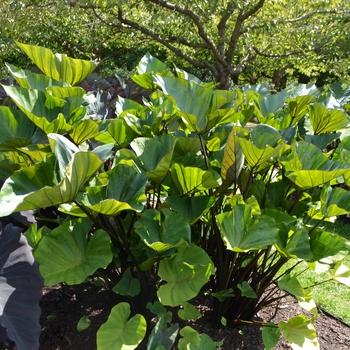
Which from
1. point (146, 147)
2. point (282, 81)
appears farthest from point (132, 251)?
point (282, 81)

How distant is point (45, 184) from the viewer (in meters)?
1.20

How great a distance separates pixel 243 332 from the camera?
2.02m

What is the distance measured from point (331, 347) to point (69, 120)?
5.57ft

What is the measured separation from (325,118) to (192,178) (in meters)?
0.77

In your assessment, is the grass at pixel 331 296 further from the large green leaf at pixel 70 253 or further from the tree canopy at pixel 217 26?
the tree canopy at pixel 217 26

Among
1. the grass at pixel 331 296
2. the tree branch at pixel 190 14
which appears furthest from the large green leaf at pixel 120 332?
the tree branch at pixel 190 14

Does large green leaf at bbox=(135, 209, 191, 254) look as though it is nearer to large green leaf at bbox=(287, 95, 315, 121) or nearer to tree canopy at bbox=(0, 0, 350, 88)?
large green leaf at bbox=(287, 95, 315, 121)

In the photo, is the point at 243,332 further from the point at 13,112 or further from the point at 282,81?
the point at 282,81

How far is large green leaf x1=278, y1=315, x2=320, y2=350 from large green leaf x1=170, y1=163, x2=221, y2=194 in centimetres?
68

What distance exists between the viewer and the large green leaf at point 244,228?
1383 mm

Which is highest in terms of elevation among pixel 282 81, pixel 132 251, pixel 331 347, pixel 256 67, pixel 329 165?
pixel 329 165

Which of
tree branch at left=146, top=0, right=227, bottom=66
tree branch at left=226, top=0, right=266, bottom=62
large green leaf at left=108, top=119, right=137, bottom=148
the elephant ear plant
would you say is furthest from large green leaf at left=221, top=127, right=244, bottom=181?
tree branch at left=226, top=0, right=266, bottom=62

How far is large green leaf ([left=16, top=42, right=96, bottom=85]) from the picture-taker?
182cm

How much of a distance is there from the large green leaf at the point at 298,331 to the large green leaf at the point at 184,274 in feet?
1.48
